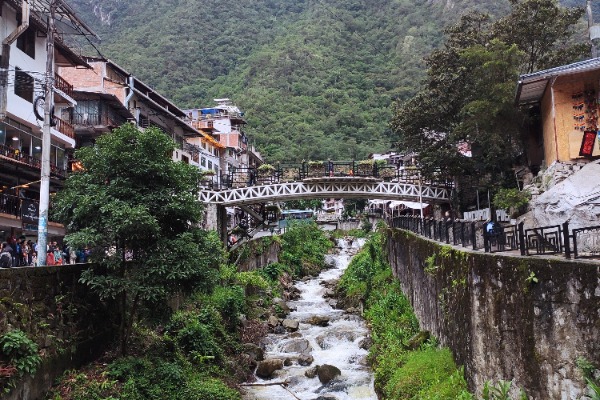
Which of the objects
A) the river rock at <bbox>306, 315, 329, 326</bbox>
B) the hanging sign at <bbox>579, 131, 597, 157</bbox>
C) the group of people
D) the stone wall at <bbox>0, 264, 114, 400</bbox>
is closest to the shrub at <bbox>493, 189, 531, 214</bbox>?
the hanging sign at <bbox>579, 131, 597, 157</bbox>

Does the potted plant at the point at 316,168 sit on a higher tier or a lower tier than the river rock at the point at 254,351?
higher

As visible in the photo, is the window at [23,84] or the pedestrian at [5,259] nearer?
the pedestrian at [5,259]

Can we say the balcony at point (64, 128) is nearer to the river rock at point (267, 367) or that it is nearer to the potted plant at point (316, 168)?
the potted plant at point (316, 168)

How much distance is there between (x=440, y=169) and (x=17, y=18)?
2777cm

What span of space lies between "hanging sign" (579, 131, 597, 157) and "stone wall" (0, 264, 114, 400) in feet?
70.8

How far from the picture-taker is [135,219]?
47.8 feet

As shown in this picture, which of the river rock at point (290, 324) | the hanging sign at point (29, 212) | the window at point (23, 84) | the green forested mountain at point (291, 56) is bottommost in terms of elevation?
the river rock at point (290, 324)

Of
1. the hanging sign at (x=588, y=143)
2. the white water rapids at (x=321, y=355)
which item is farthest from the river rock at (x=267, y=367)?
the hanging sign at (x=588, y=143)

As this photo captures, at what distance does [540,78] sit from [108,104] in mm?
29088

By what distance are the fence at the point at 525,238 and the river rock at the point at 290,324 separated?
1037 cm

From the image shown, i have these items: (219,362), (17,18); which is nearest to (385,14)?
(17,18)

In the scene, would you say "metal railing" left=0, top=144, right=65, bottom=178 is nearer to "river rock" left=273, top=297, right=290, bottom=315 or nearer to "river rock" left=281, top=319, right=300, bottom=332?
"river rock" left=281, top=319, right=300, bottom=332

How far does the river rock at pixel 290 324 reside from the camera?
26.9 meters

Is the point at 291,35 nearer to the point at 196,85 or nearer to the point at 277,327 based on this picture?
the point at 196,85
